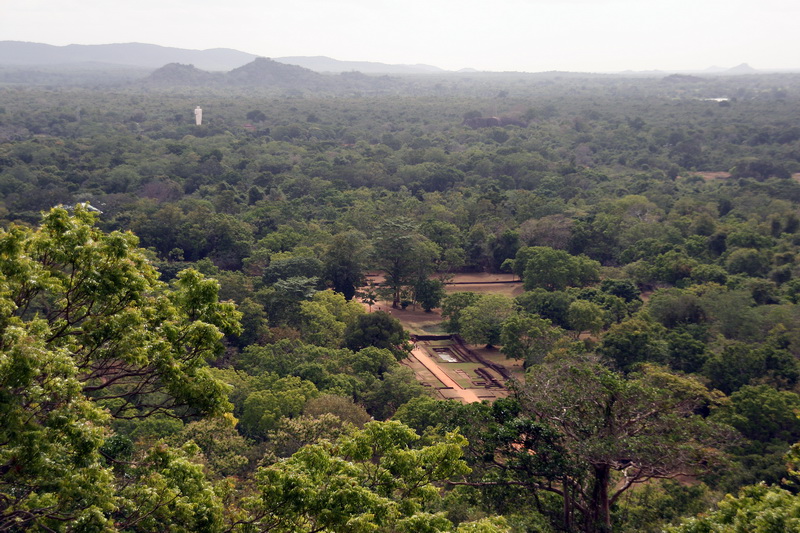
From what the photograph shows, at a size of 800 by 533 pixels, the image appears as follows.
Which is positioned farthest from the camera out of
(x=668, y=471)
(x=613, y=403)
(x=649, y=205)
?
(x=649, y=205)

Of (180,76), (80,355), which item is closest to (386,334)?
(80,355)

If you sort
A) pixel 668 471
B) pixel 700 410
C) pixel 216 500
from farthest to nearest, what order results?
pixel 700 410
pixel 668 471
pixel 216 500

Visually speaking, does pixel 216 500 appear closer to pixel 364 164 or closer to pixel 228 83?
pixel 364 164

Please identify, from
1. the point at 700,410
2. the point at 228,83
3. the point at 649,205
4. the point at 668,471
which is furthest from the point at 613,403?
the point at 228,83

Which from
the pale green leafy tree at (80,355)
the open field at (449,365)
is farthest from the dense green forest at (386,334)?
the open field at (449,365)

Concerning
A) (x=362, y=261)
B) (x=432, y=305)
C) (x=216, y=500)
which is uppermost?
(x=216, y=500)

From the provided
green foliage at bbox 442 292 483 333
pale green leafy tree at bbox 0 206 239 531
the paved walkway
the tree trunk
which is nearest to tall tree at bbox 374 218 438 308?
green foliage at bbox 442 292 483 333

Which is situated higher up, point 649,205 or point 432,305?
point 649,205

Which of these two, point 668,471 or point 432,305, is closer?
point 668,471
